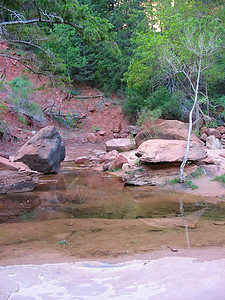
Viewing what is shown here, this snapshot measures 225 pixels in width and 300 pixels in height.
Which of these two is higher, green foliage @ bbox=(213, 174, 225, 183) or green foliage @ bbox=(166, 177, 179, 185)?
A: green foliage @ bbox=(213, 174, 225, 183)

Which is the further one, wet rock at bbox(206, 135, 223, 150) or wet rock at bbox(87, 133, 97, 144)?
wet rock at bbox(87, 133, 97, 144)

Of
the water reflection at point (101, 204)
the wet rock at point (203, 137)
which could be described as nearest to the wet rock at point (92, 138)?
the wet rock at point (203, 137)

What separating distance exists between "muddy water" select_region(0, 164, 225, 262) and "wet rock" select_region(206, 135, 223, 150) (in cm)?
589

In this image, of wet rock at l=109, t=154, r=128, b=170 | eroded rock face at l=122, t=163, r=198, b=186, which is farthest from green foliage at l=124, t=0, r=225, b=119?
wet rock at l=109, t=154, r=128, b=170

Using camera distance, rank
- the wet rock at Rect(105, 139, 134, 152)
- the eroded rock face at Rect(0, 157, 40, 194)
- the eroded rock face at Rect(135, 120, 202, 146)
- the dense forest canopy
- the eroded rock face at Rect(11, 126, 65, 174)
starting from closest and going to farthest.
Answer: the dense forest canopy, the eroded rock face at Rect(0, 157, 40, 194), the eroded rock face at Rect(11, 126, 65, 174), the eroded rock face at Rect(135, 120, 202, 146), the wet rock at Rect(105, 139, 134, 152)

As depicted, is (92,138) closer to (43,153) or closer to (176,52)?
(43,153)

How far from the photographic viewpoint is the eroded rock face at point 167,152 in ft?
30.4

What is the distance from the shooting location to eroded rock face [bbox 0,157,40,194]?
8.35 m

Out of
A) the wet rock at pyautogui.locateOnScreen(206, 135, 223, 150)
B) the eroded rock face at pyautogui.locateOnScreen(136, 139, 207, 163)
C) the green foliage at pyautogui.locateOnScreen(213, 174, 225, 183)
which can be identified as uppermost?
the eroded rock face at pyautogui.locateOnScreen(136, 139, 207, 163)

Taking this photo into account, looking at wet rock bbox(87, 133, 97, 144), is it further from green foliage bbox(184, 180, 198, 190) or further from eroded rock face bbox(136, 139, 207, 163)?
green foliage bbox(184, 180, 198, 190)

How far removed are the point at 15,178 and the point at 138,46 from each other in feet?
49.0

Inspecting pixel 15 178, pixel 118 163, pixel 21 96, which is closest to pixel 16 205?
pixel 15 178

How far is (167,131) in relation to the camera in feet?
41.7

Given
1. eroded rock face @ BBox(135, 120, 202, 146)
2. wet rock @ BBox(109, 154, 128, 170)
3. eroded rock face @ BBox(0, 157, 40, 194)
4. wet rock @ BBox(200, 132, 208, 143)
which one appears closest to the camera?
eroded rock face @ BBox(0, 157, 40, 194)
